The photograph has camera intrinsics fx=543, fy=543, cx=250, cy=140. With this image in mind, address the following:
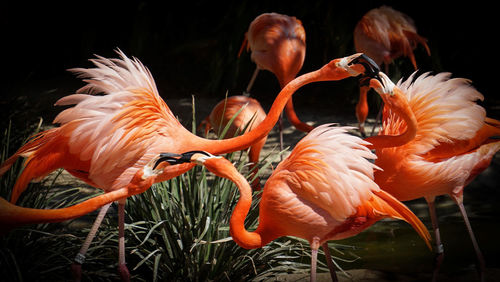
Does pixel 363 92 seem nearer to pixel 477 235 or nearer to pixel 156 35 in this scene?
pixel 477 235

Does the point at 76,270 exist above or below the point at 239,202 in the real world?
below

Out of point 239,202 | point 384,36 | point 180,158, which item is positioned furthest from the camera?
point 384,36

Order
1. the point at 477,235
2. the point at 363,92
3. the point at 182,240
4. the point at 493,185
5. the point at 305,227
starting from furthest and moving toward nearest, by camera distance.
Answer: the point at 363,92, the point at 493,185, the point at 477,235, the point at 182,240, the point at 305,227

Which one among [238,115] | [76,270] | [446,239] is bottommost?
[446,239]

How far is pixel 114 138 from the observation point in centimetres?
236

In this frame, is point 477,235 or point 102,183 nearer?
point 102,183

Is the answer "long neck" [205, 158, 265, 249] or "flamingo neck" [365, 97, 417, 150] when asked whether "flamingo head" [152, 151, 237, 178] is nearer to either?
"long neck" [205, 158, 265, 249]

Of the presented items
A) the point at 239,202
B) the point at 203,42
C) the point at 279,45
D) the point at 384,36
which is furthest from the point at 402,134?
the point at 203,42

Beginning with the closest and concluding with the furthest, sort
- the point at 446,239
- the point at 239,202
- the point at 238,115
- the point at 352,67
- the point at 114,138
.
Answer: the point at 239,202
the point at 114,138
the point at 352,67
the point at 446,239
the point at 238,115

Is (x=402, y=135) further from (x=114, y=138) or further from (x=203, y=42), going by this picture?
(x=203, y=42)

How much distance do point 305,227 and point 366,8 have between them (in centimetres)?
545

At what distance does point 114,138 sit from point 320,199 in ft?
3.03

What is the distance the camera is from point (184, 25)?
8.30 metres

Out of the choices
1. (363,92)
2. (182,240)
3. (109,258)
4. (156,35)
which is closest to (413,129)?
(182,240)
